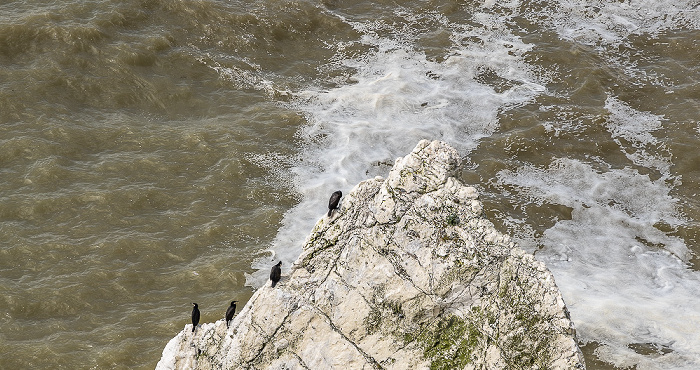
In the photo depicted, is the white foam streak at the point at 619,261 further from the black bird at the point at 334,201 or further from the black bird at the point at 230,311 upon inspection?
the black bird at the point at 230,311

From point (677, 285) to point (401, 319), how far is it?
39.7 ft

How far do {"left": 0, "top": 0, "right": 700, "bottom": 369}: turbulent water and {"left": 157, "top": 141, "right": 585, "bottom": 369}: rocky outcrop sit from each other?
22.9ft

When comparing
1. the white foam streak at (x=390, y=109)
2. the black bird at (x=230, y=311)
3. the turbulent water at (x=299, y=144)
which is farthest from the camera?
the white foam streak at (x=390, y=109)

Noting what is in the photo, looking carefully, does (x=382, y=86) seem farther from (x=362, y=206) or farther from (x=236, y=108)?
(x=362, y=206)

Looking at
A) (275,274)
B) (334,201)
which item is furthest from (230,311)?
(334,201)

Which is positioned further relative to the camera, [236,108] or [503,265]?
[236,108]

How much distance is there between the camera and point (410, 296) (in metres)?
11.0

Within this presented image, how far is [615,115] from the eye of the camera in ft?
86.8

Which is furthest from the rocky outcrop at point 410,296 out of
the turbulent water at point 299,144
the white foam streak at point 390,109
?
the white foam streak at point 390,109

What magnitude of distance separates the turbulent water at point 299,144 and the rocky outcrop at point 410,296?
699 cm

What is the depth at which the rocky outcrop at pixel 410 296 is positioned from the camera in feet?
34.6

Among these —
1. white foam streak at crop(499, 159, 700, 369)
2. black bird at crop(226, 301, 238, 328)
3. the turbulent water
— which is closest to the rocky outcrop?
black bird at crop(226, 301, 238, 328)

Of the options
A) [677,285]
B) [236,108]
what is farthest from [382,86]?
[677,285]

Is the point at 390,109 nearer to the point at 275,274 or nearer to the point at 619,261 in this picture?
the point at 619,261
